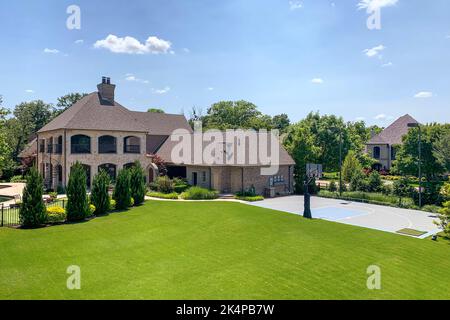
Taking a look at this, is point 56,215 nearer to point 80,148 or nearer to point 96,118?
point 80,148

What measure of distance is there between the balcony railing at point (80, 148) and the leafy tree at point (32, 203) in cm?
1568

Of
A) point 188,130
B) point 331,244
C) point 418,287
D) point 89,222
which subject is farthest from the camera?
point 188,130

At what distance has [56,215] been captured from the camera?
19484 mm

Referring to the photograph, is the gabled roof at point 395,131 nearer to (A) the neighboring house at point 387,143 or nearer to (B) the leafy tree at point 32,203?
(A) the neighboring house at point 387,143

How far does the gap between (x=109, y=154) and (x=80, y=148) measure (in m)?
3.01

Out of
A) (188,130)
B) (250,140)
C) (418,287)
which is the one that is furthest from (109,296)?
(188,130)

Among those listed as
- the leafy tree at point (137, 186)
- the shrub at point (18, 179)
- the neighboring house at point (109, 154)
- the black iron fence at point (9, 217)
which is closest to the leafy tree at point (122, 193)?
the leafy tree at point (137, 186)

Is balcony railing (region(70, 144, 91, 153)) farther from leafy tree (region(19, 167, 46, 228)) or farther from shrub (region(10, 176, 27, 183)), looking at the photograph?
leafy tree (region(19, 167, 46, 228))

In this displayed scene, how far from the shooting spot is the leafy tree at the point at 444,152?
29.0 m

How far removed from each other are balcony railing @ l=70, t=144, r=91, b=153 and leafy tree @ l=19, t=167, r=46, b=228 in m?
15.7

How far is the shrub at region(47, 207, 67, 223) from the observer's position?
1930cm
